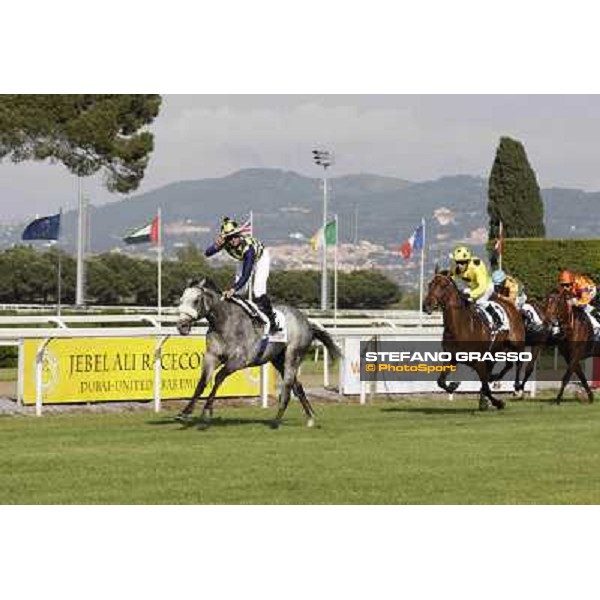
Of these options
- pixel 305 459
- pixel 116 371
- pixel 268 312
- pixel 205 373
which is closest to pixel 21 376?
pixel 116 371

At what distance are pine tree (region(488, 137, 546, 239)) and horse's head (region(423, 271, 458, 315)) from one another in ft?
76.1

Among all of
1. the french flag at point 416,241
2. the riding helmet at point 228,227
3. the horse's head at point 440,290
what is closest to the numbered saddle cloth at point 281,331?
the riding helmet at point 228,227

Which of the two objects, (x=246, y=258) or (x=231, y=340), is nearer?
(x=246, y=258)

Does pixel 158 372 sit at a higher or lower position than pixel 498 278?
lower

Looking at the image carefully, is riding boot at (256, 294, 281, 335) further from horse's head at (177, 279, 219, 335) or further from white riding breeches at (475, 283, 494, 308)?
white riding breeches at (475, 283, 494, 308)

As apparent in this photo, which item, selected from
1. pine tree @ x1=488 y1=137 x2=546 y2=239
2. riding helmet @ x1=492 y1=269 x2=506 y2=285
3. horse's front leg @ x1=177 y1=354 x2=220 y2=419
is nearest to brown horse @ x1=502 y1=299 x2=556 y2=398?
riding helmet @ x1=492 y1=269 x2=506 y2=285

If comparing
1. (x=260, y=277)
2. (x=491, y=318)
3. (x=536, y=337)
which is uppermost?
(x=260, y=277)

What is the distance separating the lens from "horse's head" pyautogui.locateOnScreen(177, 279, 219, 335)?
45.9 ft

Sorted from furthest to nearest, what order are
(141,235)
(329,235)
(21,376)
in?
(329,235) < (141,235) < (21,376)

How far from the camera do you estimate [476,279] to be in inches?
708

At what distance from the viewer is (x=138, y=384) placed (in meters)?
18.1

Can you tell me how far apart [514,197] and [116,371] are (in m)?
24.2

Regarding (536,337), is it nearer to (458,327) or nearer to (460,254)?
(460,254)

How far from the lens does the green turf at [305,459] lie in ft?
31.4
